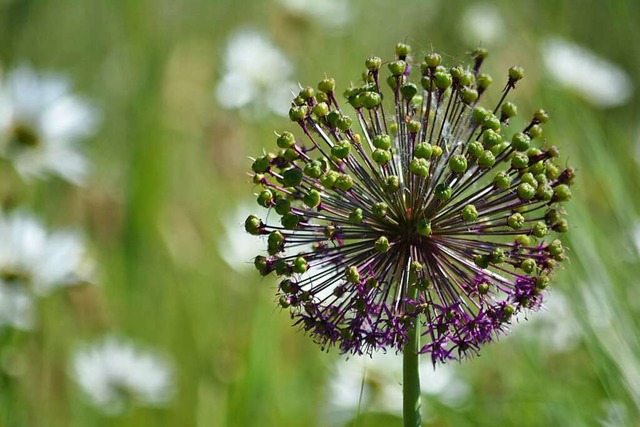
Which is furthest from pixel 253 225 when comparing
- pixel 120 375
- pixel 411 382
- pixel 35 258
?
pixel 120 375

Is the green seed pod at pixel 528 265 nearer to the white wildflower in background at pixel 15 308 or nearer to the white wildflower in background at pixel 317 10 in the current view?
the white wildflower in background at pixel 15 308

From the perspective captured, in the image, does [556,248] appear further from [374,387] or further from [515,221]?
[374,387]

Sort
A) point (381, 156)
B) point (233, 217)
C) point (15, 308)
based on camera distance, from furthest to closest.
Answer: point (233, 217), point (15, 308), point (381, 156)

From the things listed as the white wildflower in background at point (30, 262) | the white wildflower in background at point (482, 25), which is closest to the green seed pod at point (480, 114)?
the white wildflower in background at point (30, 262)

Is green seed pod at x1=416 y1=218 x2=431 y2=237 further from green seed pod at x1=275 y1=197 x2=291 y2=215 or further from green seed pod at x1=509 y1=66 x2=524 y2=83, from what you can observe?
green seed pod at x1=509 y1=66 x2=524 y2=83

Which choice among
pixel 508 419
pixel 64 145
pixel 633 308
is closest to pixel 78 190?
pixel 64 145

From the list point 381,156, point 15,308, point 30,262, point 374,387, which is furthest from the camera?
point 30,262

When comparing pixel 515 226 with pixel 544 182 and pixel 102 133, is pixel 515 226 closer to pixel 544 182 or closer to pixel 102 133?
pixel 544 182
